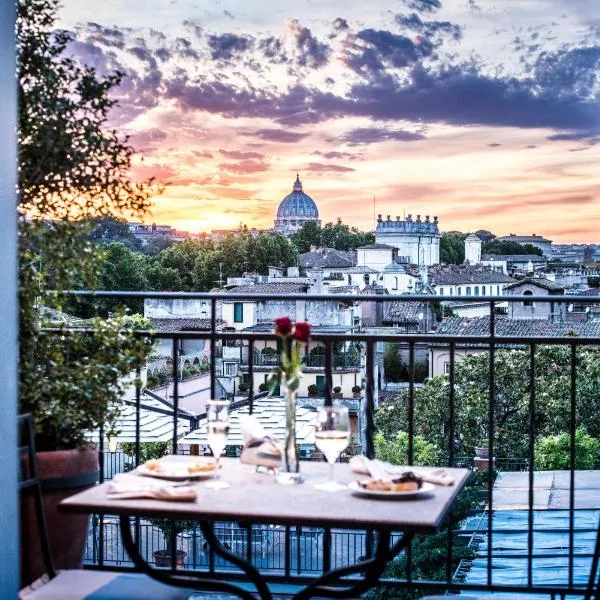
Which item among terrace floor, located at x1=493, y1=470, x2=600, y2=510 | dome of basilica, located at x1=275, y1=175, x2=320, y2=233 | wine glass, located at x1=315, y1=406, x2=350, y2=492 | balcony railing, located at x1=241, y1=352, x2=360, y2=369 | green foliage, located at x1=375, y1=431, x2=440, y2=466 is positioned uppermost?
dome of basilica, located at x1=275, y1=175, x2=320, y2=233

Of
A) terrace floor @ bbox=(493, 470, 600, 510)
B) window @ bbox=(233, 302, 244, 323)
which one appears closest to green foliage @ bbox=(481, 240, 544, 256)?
window @ bbox=(233, 302, 244, 323)

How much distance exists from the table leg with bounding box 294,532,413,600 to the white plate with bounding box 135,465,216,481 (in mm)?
393

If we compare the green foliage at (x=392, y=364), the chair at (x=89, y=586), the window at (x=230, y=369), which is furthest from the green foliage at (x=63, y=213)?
the green foliage at (x=392, y=364)

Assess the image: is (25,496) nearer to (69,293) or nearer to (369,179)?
(69,293)

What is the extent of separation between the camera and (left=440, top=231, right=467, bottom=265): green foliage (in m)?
78.8

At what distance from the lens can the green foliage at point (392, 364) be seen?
48.1 meters

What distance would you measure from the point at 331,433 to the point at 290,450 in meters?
0.15

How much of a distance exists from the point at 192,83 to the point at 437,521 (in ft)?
180

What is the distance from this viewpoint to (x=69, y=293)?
3.64 metres

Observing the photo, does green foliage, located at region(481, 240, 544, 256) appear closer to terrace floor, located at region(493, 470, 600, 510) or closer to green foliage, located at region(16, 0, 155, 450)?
terrace floor, located at region(493, 470, 600, 510)

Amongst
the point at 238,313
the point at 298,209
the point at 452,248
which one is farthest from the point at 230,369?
the point at 298,209

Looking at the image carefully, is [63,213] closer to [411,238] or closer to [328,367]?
[328,367]

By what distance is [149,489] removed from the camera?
2512 mm

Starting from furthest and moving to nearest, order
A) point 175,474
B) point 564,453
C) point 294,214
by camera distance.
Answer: point 294,214 → point 564,453 → point 175,474
